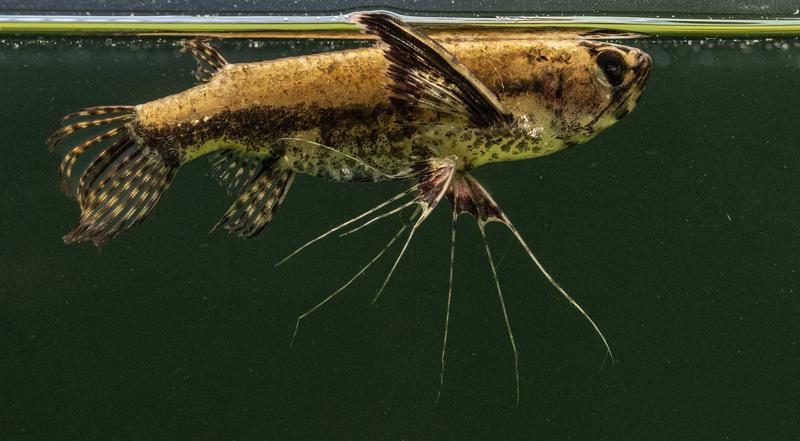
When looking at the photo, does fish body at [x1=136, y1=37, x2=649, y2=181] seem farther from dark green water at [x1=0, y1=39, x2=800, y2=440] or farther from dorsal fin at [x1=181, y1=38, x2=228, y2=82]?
dark green water at [x1=0, y1=39, x2=800, y2=440]

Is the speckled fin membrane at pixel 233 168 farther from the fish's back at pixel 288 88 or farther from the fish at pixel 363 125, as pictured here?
the fish's back at pixel 288 88

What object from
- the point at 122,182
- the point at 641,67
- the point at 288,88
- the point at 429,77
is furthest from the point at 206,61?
the point at 641,67

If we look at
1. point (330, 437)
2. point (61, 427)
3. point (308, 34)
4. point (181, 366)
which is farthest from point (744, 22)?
point (61, 427)

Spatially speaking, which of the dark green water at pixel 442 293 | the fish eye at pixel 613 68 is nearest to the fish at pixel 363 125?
the fish eye at pixel 613 68

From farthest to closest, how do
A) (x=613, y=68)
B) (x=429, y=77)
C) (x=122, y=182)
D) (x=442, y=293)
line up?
(x=442, y=293) < (x=122, y=182) < (x=613, y=68) < (x=429, y=77)

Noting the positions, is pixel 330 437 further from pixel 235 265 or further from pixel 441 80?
pixel 441 80

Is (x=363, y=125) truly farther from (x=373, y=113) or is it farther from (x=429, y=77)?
(x=429, y=77)

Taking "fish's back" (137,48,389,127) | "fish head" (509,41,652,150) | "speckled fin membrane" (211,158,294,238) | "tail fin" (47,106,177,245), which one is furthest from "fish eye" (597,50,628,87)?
"tail fin" (47,106,177,245)
